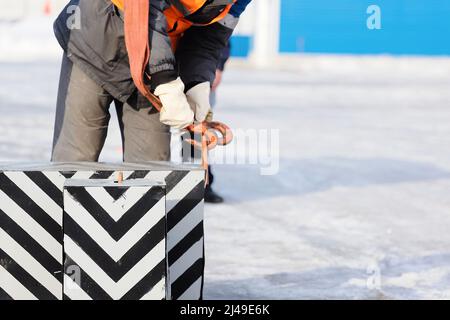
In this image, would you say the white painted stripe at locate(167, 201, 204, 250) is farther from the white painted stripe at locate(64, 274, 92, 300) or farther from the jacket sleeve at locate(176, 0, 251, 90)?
the jacket sleeve at locate(176, 0, 251, 90)

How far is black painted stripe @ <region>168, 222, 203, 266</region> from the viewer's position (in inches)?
111

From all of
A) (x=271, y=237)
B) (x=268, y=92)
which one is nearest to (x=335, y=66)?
(x=268, y=92)

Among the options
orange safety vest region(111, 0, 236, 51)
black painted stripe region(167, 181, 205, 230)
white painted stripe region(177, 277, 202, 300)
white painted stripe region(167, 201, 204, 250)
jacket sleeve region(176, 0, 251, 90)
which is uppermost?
orange safety vest region(111, 0, 236, 51)

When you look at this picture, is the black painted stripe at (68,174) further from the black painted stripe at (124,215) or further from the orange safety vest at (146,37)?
the orange safety vest at (146,37)

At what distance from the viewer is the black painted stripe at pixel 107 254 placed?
2.40m

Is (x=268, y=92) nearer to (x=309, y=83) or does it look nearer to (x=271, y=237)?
(x=309, y=83)

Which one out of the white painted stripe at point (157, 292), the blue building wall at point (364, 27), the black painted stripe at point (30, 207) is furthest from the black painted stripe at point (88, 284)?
the blue building wall at point (364, 27)

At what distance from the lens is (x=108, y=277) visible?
2.43 m

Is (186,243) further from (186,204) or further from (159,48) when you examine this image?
(159,48)

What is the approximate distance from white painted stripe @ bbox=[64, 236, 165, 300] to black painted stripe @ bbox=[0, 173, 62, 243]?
24 centimetres

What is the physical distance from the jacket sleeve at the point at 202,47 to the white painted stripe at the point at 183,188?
57cm

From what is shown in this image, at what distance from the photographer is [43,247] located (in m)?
2.65

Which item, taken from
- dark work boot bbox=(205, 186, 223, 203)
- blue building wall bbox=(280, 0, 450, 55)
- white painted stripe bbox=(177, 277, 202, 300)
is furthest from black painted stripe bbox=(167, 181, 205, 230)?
blue building wall bbox=(280, 0, 450, 55)

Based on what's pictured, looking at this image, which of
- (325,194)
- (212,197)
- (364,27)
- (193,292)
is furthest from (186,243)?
(364,27)
